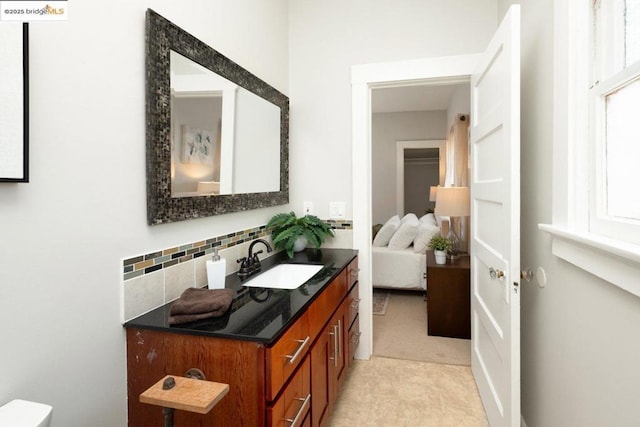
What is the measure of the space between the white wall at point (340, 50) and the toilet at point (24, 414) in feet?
6.84

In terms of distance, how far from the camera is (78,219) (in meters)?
1.14

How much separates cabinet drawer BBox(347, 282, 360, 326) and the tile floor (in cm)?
41

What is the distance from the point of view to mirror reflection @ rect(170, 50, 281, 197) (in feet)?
5.16

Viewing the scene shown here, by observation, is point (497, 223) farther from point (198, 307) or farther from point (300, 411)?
point (198, 307)

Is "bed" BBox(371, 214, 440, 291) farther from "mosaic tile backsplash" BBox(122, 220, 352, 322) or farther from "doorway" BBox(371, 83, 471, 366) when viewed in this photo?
"mosaic tile backsplash" BBox(122, 220, 352, 322)

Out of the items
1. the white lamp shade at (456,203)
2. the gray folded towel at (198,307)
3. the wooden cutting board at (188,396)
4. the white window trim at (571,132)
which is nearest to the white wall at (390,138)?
the white lamp shade at (456,203)

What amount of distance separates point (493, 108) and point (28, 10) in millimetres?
1871

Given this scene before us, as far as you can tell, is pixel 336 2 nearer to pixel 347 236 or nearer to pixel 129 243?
pixel 347 236

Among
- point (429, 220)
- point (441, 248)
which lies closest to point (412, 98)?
point (429, 220)

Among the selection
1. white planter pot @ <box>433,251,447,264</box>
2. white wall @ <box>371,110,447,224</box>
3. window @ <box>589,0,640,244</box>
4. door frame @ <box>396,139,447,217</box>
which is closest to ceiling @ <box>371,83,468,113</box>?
white wall @ <box>371,110,447,224</box>

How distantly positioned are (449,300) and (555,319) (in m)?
1.63

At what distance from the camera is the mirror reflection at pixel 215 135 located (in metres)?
1.57

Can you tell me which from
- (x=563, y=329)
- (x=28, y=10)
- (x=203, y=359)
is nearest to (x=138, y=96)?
(x=28, y=10)

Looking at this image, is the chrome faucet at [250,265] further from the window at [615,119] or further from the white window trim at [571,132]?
the window at [615,119]
